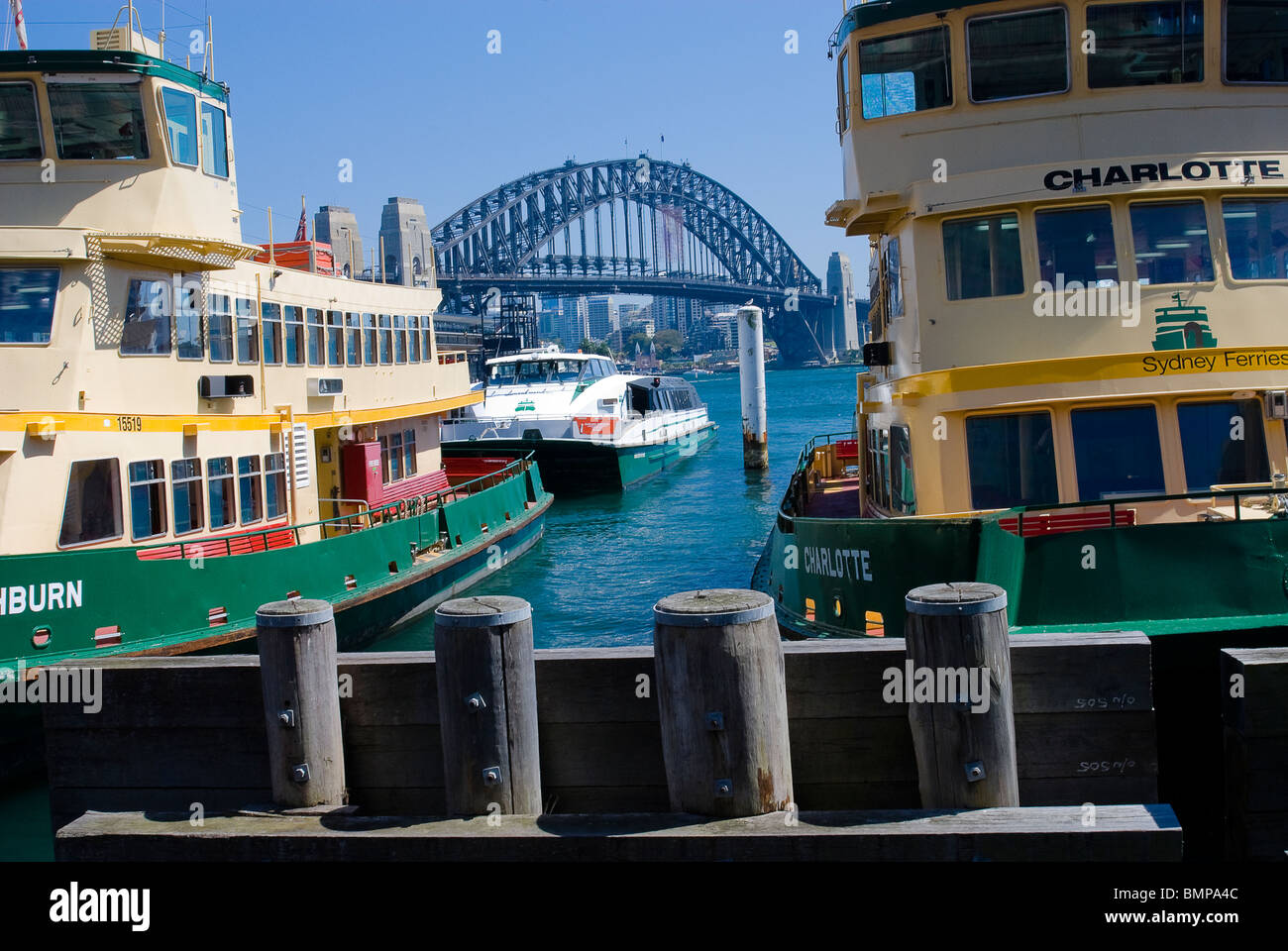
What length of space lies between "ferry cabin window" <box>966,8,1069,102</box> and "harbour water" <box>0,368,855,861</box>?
Answer: 30.7 feet

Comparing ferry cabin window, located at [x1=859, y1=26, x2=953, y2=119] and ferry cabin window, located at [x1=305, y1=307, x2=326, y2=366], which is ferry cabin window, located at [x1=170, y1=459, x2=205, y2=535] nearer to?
ferry cabin window, located at [x1=305, y1=307, x2=326, y2=366]

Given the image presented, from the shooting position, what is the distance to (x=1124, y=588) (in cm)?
765

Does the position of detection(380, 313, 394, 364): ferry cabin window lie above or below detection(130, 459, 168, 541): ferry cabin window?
above

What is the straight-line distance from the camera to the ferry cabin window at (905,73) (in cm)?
1054

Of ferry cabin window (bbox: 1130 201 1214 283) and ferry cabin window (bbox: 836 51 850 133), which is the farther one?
ferry cabin window (bbox: 836 51 850 133)

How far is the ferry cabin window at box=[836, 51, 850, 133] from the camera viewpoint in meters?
11.0

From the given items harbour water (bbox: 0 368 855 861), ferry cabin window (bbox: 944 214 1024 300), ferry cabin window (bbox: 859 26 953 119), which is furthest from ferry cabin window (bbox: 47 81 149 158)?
ferry cabin window (bbox: 944 214 1024 300)

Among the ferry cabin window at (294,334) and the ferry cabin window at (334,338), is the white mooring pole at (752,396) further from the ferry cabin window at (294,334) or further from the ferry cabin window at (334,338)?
the ferry cabin window at (294,334)

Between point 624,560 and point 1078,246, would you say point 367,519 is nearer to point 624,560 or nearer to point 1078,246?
point 624,560

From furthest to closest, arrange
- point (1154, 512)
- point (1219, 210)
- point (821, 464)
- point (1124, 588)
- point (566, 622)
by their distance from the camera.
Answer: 1. point (821, 464)
2. point (566, 622)
3. point (1219, 210)
4. point (1154, 512)
5. point (1124, 588)

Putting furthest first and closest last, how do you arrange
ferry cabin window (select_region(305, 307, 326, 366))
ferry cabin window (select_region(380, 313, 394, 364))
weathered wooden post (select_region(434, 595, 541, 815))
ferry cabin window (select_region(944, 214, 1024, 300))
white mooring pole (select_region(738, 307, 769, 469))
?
1. white mooring pole (select_region(738, 307, 769, 469))
2. ferry cabin window (select_region(380, 313, 394, 364))
3. ferry cabin window (select_region(305, 307, 326, 366))
4. ferry cabin window (select_region(944, 214, 1024, 300))
5. weathered wooden post (select_region(434, 595, 541, 815))

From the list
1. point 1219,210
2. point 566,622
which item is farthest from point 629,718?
point 566,622
